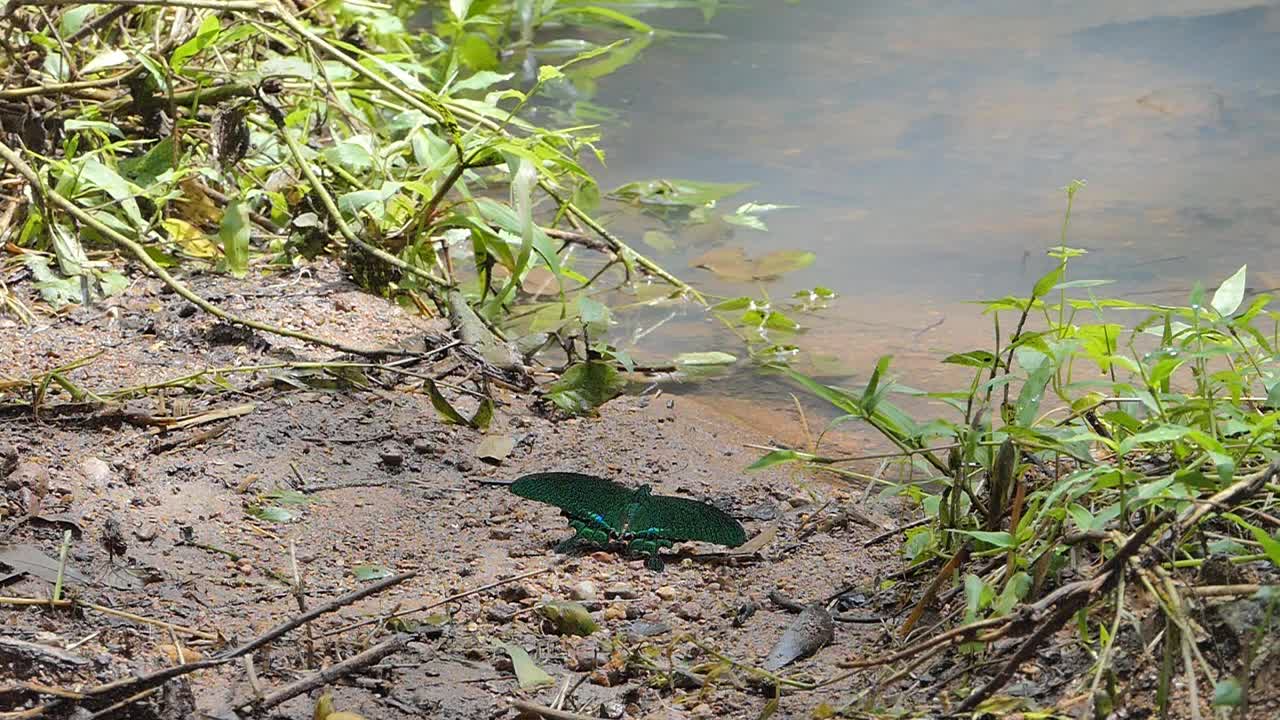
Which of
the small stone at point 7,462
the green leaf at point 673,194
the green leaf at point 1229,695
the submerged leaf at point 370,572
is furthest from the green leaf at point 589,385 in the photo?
the green leaf at point 1229,695

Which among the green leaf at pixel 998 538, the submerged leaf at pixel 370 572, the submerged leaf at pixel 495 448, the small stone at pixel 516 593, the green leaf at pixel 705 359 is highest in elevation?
the green leaf at pixel 998 538

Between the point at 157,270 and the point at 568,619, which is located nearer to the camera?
the point at 568,619

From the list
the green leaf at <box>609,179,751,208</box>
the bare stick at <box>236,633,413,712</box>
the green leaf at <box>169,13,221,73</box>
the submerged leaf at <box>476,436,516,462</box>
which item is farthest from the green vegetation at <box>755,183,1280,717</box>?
the green leaf at <box>609,179,751,208</box>

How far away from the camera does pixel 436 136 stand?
3.21 meters

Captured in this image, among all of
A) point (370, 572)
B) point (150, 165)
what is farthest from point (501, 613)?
point (150, 165)

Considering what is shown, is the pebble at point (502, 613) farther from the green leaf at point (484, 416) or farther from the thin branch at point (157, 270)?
the thin branch at point (157, 270)

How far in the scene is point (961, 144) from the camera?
181 inches

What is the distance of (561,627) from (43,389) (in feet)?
3.44

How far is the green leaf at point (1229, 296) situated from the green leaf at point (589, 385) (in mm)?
1215

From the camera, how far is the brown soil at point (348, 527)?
5.11 ft

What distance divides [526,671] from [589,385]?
43.1 inches

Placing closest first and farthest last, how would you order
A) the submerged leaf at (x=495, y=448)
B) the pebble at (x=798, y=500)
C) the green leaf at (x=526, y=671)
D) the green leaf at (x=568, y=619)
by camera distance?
the green leaf at (x=526, y=671)
the green leaf at (x=568, y=619)
the pebble at (x=798, y=500)
the submerged leaf at (x=495, y=448)

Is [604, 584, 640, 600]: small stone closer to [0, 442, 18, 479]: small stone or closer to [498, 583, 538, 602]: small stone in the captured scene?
[498, 583, 538, 602]: small stone

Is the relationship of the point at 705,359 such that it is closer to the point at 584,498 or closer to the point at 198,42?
the point at 584,498
